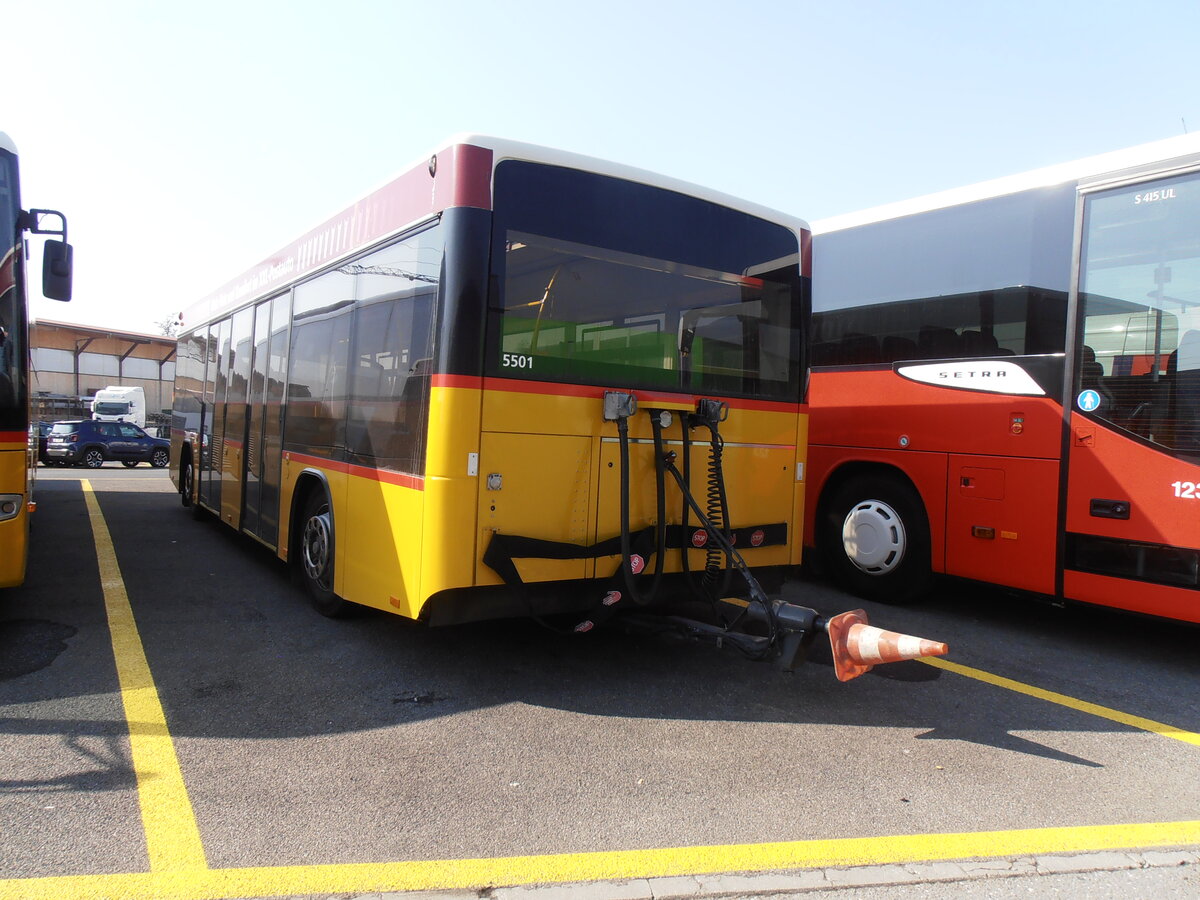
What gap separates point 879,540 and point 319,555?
4.55 m

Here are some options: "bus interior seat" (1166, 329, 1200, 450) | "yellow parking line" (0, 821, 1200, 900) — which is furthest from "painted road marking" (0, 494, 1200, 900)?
"bus interior seat" (1166, 329, 1200, 450)

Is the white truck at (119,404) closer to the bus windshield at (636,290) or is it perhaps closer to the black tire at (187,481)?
the black tire at (187,481)

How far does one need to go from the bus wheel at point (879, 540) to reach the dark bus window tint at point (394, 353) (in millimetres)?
4291

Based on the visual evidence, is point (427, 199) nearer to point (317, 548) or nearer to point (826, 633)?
point (317, 548)

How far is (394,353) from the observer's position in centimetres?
479

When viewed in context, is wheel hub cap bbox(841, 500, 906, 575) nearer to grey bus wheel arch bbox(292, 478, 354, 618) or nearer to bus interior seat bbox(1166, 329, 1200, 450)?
bus interior seat bbox(1166, 329, 1200, 450)

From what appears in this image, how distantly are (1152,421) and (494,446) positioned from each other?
430 cm

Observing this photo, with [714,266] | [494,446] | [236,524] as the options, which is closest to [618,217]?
[714,266]

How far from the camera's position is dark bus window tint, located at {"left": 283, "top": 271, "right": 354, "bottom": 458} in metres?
5.59

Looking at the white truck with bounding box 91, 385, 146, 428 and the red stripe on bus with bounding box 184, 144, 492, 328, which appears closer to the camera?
the red stripe on bus with bounding box 184, 144, 492, 328

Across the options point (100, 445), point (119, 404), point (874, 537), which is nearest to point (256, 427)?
point (874, 537)

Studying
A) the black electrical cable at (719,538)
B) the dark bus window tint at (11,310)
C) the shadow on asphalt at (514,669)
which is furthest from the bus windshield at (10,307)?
the black electrical cable at (719,538)

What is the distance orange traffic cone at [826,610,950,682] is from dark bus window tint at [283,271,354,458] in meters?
3.38

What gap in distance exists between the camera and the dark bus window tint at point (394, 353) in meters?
4.42
